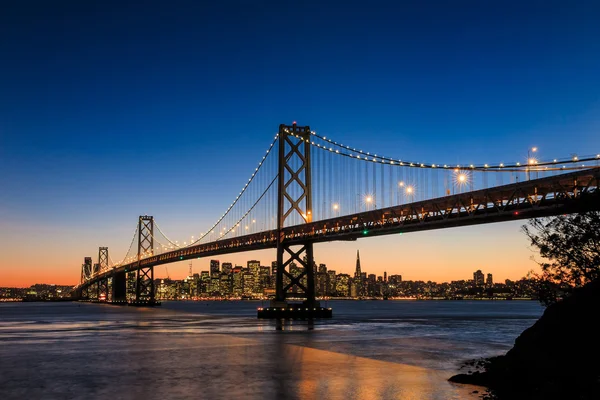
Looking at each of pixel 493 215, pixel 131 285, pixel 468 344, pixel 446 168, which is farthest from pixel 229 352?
pixel 131 285

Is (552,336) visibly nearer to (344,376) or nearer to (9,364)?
(344,376)

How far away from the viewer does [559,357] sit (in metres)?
16.4

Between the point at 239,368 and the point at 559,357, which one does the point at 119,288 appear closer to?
the point at 239,368

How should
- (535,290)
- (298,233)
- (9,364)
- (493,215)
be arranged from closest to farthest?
(535,290)
(9,364)
(493,215)
(298,233)

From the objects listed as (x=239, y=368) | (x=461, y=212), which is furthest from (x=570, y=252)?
(x=461, y=212)

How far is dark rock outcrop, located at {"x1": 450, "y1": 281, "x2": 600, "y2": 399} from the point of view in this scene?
594 inches

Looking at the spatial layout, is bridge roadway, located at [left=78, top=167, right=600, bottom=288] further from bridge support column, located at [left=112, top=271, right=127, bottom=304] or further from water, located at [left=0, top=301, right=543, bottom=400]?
bridge support column, located at [left=112, top=271, right=127, bottom=304]

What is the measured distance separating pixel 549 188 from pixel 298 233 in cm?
2952

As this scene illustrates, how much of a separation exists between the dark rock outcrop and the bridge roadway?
3.39 meters

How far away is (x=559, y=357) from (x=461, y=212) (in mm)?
32213

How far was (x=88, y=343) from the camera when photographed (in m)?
37.2

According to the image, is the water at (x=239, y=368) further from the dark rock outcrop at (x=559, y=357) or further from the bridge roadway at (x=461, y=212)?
the bridge roadway at (x=461, y=212)

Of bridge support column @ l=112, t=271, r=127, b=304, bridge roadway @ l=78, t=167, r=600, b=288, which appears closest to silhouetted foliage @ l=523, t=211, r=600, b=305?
bridge roadway @ l=78, t=167, r=600, b=288

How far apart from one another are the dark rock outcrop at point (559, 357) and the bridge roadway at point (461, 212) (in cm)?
339
